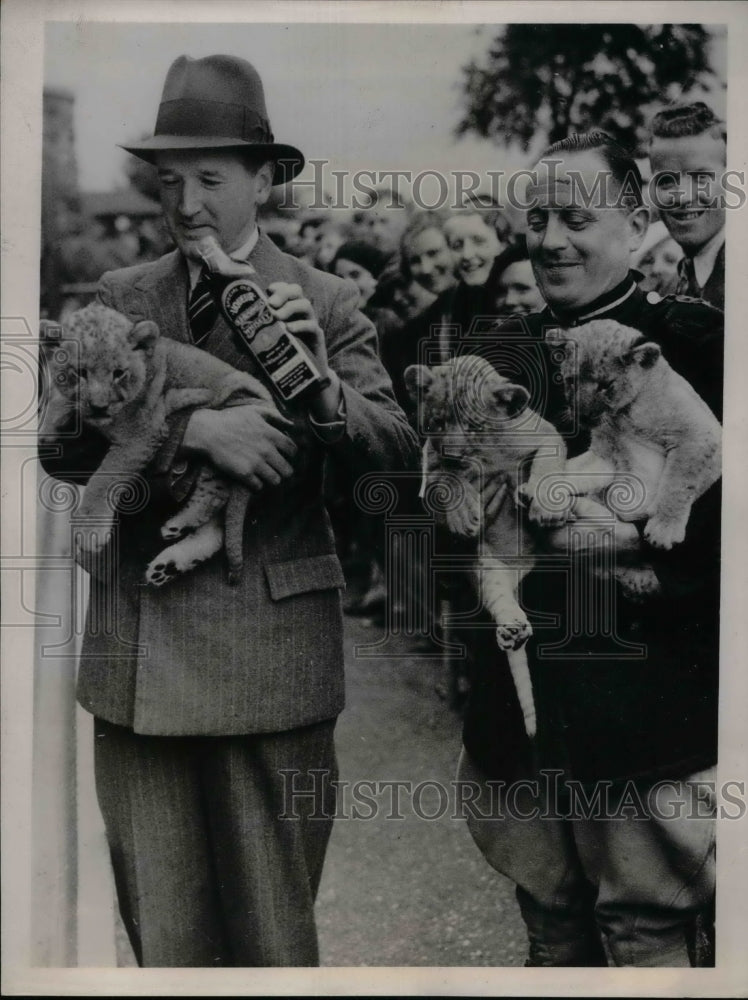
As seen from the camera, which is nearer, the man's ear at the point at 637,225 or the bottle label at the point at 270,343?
the bottle label at the point at 270,343

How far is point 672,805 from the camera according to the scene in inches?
135

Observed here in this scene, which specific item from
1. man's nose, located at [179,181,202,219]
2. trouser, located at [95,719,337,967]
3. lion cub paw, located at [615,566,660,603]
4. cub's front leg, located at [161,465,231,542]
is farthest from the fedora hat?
trouser, located at [95,719,337,967]

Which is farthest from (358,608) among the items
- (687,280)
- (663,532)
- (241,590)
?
(687,280)

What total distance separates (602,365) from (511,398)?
30cm

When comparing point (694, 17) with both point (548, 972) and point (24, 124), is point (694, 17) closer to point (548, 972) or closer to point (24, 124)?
point (24, 124)

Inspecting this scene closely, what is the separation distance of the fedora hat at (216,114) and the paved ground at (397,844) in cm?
152

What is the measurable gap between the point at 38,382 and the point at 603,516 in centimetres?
181

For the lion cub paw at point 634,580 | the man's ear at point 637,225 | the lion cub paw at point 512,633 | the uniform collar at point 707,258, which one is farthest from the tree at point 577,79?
the lion cub paw at point 512,633

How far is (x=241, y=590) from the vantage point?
11.0 ft

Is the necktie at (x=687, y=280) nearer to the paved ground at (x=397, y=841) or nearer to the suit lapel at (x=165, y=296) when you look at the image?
the paved ground at (x=397, y=841)

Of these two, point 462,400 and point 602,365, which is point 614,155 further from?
point 462,400

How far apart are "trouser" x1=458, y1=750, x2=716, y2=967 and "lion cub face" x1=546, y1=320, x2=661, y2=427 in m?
1.20

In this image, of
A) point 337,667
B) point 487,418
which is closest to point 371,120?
point 487,418

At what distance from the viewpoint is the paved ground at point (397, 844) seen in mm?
3406
